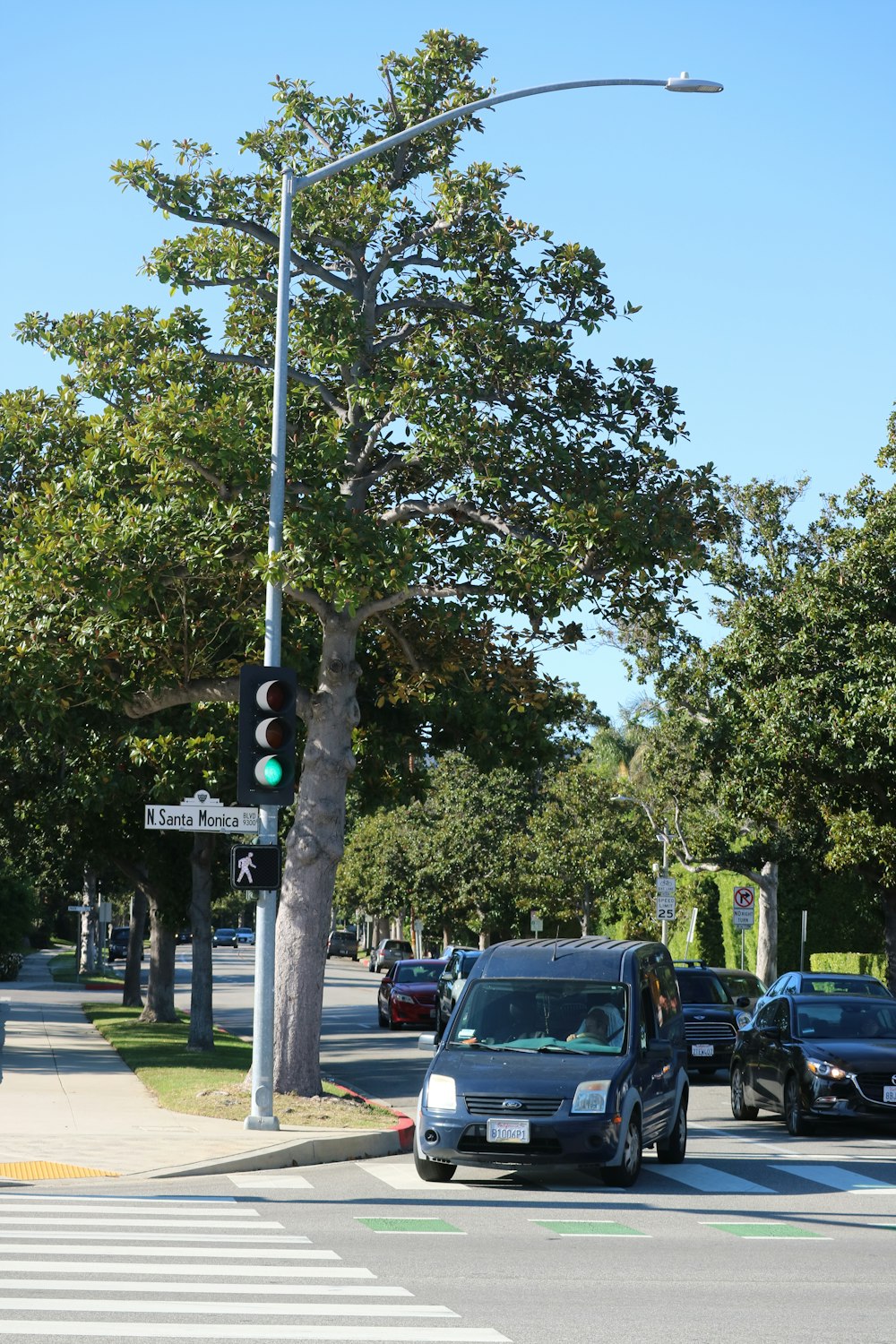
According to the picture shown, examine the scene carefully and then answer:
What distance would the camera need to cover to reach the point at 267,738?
50.7 ft

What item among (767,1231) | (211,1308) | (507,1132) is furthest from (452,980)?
(211,1308)

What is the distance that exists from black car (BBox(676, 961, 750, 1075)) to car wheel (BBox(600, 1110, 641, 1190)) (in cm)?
1160

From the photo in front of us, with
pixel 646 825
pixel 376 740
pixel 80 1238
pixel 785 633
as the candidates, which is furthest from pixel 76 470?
pixel 646 825

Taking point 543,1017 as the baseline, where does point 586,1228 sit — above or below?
below

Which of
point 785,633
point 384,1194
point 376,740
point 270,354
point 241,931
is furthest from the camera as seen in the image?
point 241,931

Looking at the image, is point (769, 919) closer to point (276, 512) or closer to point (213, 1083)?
point (213, 1083)

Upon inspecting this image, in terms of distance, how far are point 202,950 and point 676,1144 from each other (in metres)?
14.6

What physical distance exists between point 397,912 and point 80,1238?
82629mm

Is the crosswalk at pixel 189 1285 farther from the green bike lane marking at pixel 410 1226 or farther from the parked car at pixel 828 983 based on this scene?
the parked car at pixel 828 983

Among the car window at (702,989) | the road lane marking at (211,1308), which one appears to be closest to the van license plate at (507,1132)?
the road lane marking at (211,1308)

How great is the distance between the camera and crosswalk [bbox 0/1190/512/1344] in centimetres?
791

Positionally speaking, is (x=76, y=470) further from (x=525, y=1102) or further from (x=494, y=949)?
(x=525, y=1102)

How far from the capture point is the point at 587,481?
61.9 ft

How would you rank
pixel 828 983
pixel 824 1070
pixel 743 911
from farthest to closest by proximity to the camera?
1. pixel 743 911
2. pixel 828 983
3. pixel 824 1070
